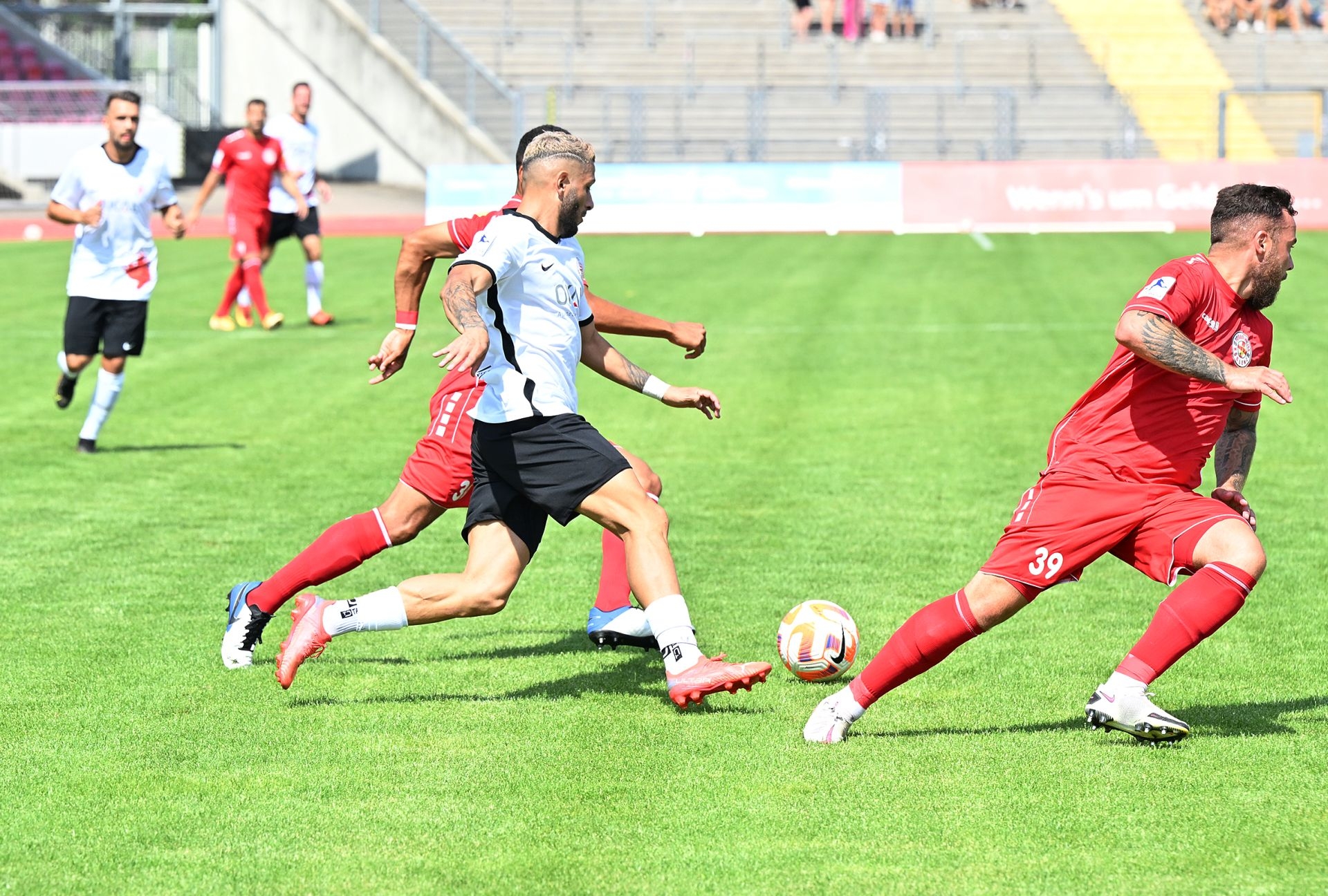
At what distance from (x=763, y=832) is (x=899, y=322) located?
1440 centimetres

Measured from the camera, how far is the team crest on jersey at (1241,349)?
5875 millimetres

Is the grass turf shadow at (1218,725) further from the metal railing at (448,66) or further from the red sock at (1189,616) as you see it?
the metal railing at (448,66)

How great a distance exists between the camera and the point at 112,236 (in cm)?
1188

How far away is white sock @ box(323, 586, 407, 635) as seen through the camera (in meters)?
6.48

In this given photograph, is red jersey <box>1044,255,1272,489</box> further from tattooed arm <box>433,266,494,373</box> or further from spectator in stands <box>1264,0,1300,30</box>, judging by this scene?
spectator in stands <box>1264,0,1300,30</box>

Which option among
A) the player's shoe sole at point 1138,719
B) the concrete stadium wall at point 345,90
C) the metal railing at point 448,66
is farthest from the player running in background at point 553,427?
the concrete stadium wall at point 345,90

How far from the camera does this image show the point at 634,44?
4438cm

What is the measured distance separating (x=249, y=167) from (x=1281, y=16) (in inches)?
1378

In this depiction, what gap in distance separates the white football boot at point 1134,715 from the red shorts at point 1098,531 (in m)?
0.39

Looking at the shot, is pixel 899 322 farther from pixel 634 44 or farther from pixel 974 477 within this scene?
pixel 634 44

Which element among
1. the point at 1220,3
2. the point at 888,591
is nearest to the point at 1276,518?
the point at 888,591

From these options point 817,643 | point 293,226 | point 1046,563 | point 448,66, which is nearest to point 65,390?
point 293,226

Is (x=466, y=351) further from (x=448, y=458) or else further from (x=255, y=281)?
(x=255, y=281)

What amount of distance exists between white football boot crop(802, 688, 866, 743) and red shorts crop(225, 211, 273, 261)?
13.9 meters
